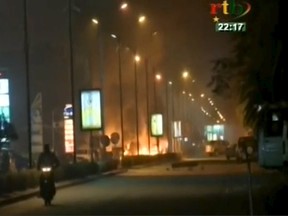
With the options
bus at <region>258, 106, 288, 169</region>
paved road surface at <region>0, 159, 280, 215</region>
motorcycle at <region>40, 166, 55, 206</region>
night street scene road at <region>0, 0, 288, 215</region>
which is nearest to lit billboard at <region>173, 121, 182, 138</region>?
night street scene road at <region>0, 0, 288, 215</region>

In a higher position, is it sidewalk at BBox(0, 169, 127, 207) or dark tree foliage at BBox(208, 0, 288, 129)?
dark tree foliage at BBox(208, 0, 288, 129)

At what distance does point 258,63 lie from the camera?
3006cm

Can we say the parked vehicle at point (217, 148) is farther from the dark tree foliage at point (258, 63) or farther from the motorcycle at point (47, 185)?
the motorcycle at point (47, 185)

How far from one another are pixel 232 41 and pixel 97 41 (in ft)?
215

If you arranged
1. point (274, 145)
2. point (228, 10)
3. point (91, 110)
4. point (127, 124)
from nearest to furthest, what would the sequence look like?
point (228, 10)
point (274, 145)
point (91, 110)
point (127, 124)

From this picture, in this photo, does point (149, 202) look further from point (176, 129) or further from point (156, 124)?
point (176, 129)

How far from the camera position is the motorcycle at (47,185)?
30.5 meters

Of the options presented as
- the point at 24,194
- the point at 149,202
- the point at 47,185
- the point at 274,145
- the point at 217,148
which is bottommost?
the point at 149,202

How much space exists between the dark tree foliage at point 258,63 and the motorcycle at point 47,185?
7.79 m

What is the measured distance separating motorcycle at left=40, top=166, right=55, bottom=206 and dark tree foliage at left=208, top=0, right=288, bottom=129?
7785 millimetres

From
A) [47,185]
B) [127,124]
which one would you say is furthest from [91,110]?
[127,124]

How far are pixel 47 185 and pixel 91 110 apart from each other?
89.1 ft

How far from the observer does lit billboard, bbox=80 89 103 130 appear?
57.5 m

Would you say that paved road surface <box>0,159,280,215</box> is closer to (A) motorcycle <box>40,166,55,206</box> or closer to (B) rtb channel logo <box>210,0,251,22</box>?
(A) motorcycle <box>40,166,55,206</box>
